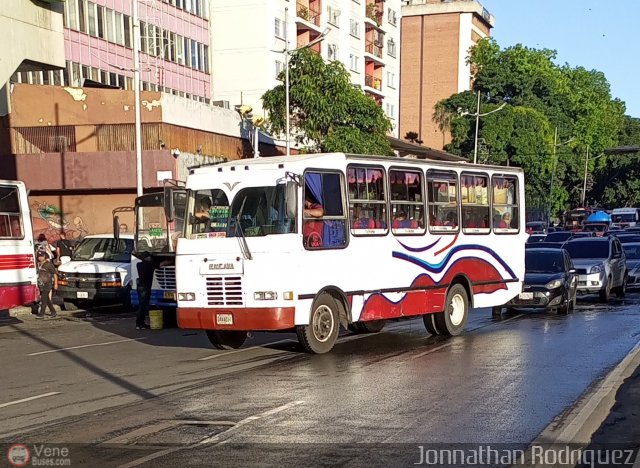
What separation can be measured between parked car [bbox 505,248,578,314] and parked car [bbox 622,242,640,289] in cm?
804

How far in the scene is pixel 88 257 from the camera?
25547 mm

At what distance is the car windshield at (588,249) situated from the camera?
2653cm

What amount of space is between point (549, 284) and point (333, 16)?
50.0m

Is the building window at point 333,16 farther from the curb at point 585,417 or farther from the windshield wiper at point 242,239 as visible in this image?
the curb at point 585,417

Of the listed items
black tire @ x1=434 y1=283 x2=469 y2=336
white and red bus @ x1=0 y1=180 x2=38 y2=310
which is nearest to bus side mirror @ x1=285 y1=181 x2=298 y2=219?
black tire @ x1=434 y1=283 x2=469 y2=336

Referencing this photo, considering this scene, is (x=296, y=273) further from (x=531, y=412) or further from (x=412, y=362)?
(x=531, y=412)

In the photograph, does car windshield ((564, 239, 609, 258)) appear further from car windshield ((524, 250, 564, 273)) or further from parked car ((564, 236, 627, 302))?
car windshield ((524, 250, 564, 273))

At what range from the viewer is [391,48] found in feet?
265

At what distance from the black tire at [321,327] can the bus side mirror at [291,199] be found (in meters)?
1.40

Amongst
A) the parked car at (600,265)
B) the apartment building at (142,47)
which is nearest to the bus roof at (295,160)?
the parked car at (600,265)

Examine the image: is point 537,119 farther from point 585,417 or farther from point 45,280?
point 585,417

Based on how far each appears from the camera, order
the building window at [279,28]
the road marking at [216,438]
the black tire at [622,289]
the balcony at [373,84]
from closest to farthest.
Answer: the road marking at [216,438], the black tire at [622,289], the building window at [279,28], the balcony at [373,84]

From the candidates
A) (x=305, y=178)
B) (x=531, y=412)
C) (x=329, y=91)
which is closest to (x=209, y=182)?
(x=305, y=178)

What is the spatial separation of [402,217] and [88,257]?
12811 millimetres
